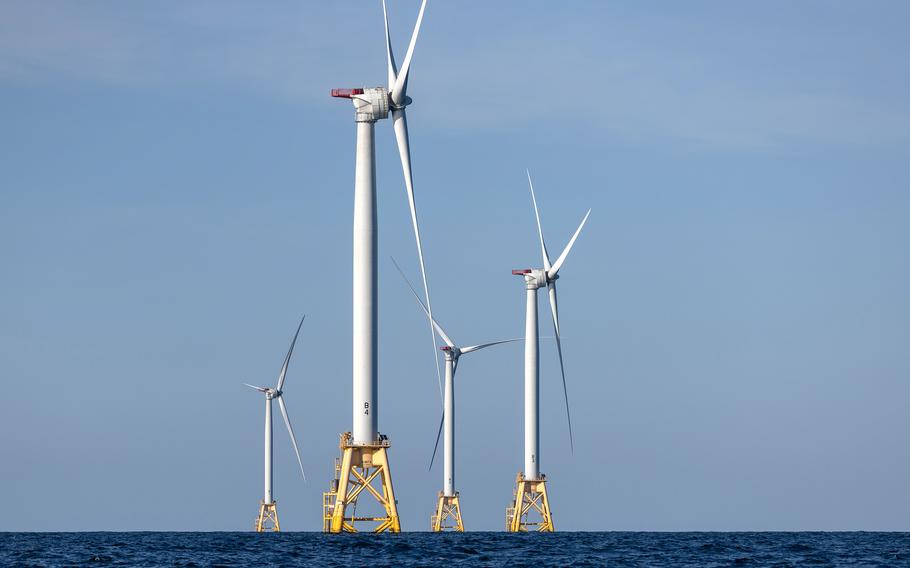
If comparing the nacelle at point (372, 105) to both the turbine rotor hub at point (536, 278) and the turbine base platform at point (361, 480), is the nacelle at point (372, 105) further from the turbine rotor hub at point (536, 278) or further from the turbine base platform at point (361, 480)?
the turbine rotor hub at point (536, 278)

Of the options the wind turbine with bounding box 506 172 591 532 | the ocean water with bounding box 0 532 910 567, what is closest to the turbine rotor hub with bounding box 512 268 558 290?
the wind turbine with bounding box 506 172 591 532

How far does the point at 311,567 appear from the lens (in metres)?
73.9

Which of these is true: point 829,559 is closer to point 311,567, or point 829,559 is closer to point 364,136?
point 311,567

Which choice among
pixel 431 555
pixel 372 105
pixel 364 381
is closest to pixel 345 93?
pixel 372 105

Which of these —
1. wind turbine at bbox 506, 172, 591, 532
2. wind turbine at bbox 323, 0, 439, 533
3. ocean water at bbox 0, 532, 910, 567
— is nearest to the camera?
ocean water at bbox 0, 532, 910, 567

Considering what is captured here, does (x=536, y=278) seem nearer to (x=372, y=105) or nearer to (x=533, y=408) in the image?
(x=533, y=408)

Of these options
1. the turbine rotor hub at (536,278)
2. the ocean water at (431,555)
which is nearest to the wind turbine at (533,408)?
the turbine rotor hub at (536,278)

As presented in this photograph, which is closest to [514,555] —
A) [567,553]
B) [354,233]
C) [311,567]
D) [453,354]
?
[567,553]

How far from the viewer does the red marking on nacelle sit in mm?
108562

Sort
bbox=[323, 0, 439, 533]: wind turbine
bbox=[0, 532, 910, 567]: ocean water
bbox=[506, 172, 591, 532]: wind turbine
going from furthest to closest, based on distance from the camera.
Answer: bbox=[506, 172, 591, 532]: wind turbine
bbox=[323, 0, 439, 533]: wind turbine
bbox=[0, 532, 910, 567]: ocean water

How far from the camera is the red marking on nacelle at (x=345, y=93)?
10856 cm

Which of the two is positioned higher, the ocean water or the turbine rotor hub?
the turbine rotor hub

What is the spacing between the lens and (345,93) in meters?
109

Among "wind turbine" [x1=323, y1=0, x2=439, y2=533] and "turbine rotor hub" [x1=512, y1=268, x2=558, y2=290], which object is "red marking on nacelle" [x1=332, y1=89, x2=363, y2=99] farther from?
"turbine rotor hub" [x1=512, y1=268, x2=558, y2=290]
